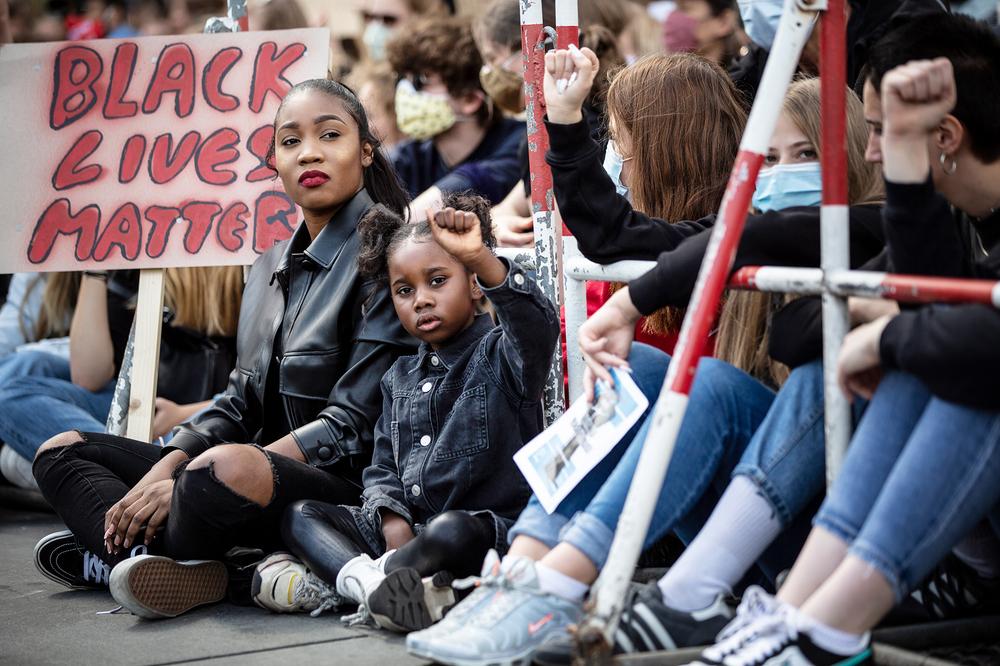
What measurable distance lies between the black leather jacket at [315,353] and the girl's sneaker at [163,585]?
0.37 meters

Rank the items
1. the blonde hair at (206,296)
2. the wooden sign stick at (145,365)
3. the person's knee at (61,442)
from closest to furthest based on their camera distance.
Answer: the person's knee at (61,442)
the wooden sign stick at (145,365)
the blonde hair at (206,296)

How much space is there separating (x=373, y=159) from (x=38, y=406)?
1624 millimetres

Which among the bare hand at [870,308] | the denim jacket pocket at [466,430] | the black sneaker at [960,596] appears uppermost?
the bare hand at [870,308]

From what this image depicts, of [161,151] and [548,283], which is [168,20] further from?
[548,283]

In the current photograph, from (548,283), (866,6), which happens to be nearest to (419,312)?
(548,283)

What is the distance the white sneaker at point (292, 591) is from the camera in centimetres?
291

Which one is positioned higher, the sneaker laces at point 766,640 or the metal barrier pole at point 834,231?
the metal barrier pole at point 834,231

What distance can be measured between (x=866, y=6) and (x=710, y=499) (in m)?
2.03

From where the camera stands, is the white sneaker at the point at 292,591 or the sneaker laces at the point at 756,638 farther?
the white sneaker at the point at 292,591

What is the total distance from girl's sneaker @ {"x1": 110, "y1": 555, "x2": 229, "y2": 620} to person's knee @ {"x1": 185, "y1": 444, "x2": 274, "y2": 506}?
8.7 inches

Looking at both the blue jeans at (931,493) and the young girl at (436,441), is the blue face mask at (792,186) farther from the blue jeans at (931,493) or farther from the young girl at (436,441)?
the blue jeans at (931,493)

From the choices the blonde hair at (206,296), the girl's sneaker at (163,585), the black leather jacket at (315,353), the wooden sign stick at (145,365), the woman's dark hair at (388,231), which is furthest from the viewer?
the blonde hair at (206,296)

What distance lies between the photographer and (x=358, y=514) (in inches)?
119

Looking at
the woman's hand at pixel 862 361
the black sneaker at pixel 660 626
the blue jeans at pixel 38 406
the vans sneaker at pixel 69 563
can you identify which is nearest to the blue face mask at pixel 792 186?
the woman's hand at pixel 862 361
